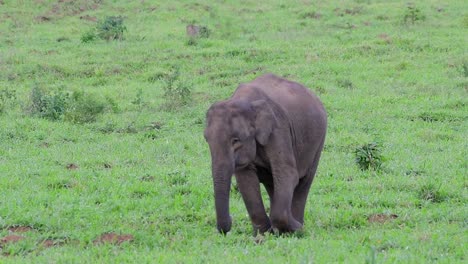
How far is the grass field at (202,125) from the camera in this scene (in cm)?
709

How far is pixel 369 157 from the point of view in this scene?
1034 cm

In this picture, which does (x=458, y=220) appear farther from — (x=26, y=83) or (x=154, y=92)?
(x=26, y=83)

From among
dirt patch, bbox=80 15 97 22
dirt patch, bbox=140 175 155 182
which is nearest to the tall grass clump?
dirt patch, bbox=80 15 97 22

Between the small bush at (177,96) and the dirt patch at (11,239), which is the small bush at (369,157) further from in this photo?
the small bush at (177,96)

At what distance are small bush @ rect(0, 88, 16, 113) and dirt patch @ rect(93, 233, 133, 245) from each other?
25.7 feet

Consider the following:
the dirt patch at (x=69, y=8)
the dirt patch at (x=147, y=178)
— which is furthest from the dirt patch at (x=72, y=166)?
the dirt patch at (x=69, y=8)

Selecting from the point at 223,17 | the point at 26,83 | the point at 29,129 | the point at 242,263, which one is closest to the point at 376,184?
the point at 242,263

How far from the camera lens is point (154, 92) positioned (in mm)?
16500

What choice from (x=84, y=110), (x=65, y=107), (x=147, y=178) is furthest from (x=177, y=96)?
(x=147, y=178)

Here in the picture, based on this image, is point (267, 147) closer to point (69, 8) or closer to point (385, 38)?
point (385, 38)

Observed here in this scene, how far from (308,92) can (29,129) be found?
610 centimetres

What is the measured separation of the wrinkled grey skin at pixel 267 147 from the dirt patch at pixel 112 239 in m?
0.85

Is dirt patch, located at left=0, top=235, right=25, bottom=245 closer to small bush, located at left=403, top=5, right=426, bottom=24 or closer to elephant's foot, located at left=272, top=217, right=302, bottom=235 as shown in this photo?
elephant's foot, located at left=272, top=217, right=302, bottom=235

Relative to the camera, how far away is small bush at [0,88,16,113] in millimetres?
14781
